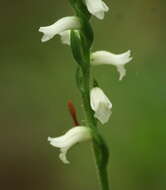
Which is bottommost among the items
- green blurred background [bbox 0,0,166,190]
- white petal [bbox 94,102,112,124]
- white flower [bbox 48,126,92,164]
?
white flower [bbox 48,126,92,164]

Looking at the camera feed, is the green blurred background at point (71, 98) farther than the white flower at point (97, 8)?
Yes

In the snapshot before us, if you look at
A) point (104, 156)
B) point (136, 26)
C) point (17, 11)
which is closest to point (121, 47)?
point (136, 26)

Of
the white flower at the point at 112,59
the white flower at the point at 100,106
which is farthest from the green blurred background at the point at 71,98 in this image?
the white flower at the point at 100,106

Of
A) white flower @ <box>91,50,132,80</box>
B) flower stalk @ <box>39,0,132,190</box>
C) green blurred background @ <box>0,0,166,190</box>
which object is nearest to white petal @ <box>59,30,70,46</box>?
flower stalk @ <box>39,0,132,190</box>

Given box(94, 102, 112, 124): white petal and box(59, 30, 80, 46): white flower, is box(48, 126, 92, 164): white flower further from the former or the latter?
box(59, 30, 80, 46): white flower

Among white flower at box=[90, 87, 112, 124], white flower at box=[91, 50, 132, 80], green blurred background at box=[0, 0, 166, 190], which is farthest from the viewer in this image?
green blurred background at box=[0, 0, 166, 190]

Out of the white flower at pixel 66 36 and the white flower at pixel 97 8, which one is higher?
the white flower at pixel 66 36

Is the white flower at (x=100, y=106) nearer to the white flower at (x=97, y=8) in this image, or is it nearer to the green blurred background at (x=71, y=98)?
the white flower at (x=97, y=8)

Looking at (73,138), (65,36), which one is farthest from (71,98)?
(73,138)
